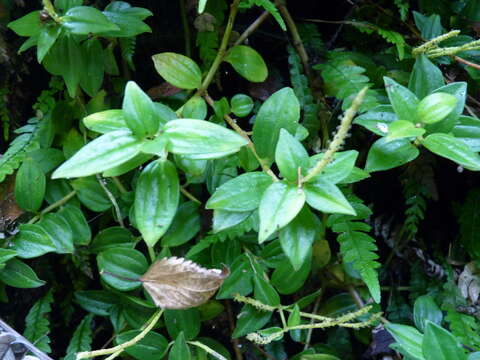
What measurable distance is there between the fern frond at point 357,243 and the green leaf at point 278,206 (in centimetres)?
29

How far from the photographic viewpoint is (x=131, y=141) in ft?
2.68

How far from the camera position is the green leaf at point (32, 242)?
1.03 m

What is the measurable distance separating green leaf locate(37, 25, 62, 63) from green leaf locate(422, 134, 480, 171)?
Result: 766 mm

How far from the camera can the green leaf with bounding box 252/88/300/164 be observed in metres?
0.95

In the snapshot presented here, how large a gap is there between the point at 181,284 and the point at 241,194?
218 millimetres

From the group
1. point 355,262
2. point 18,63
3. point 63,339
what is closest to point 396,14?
point 355,262

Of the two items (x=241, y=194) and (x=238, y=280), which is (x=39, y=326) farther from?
Result: (x=241, y=194)

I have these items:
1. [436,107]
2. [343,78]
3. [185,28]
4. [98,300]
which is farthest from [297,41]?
[98,300]

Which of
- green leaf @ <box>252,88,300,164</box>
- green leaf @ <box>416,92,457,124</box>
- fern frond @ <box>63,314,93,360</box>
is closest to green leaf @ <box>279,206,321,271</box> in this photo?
green leaf @ <box>252,88,300,164</box>

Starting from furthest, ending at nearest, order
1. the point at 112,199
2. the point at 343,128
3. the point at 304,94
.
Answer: the point at 304,94
the point at 112,199
the point at 343,128

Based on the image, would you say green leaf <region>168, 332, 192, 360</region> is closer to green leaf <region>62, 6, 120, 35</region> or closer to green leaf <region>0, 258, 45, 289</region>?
green leaf <region>0, 258, 45, 289</region>

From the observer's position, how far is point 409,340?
0.94 meters

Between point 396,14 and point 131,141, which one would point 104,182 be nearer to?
point 131,141

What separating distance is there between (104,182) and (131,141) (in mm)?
360
